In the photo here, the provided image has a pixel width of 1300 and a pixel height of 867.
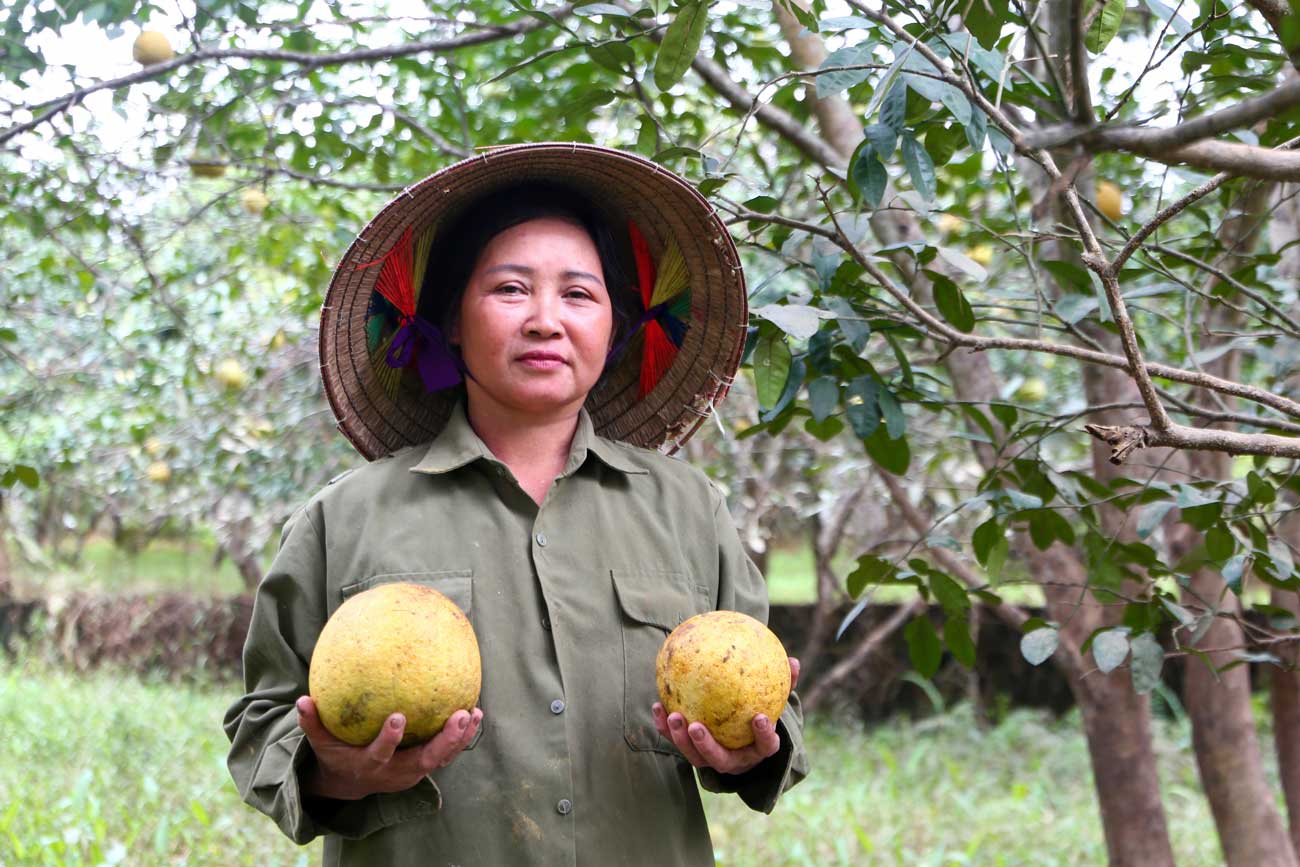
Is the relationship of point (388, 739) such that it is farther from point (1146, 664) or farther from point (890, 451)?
point (1146, 664)

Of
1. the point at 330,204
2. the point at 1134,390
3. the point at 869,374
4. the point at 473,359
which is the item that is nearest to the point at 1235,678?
the point at 1134,390

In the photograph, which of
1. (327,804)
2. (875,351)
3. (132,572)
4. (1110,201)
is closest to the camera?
(327,804)

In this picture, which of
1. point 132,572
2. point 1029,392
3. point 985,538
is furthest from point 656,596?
point 132,572

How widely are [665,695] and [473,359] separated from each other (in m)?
0.50

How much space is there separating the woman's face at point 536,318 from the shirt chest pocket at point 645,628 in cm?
25

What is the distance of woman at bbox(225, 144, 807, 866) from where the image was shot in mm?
1397

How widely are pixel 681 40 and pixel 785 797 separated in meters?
3.73

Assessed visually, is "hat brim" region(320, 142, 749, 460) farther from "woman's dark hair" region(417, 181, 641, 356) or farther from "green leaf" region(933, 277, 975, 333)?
"green leaf" region(933, 277, 975, 333)

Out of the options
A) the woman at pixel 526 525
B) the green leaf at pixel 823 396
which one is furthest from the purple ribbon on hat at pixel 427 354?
the green leaf at pixel 823 396

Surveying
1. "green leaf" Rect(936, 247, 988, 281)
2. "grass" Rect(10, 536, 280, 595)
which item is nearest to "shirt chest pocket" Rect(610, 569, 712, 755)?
"green leaf" Rect(936, 247, 988, 281)

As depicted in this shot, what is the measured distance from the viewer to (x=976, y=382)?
101 inches

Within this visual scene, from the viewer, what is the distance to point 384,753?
124cm

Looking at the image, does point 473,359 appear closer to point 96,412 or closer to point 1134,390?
point 1134,390

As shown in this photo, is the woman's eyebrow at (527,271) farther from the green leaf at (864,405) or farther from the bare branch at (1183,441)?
the bare branch at (1183,441)
